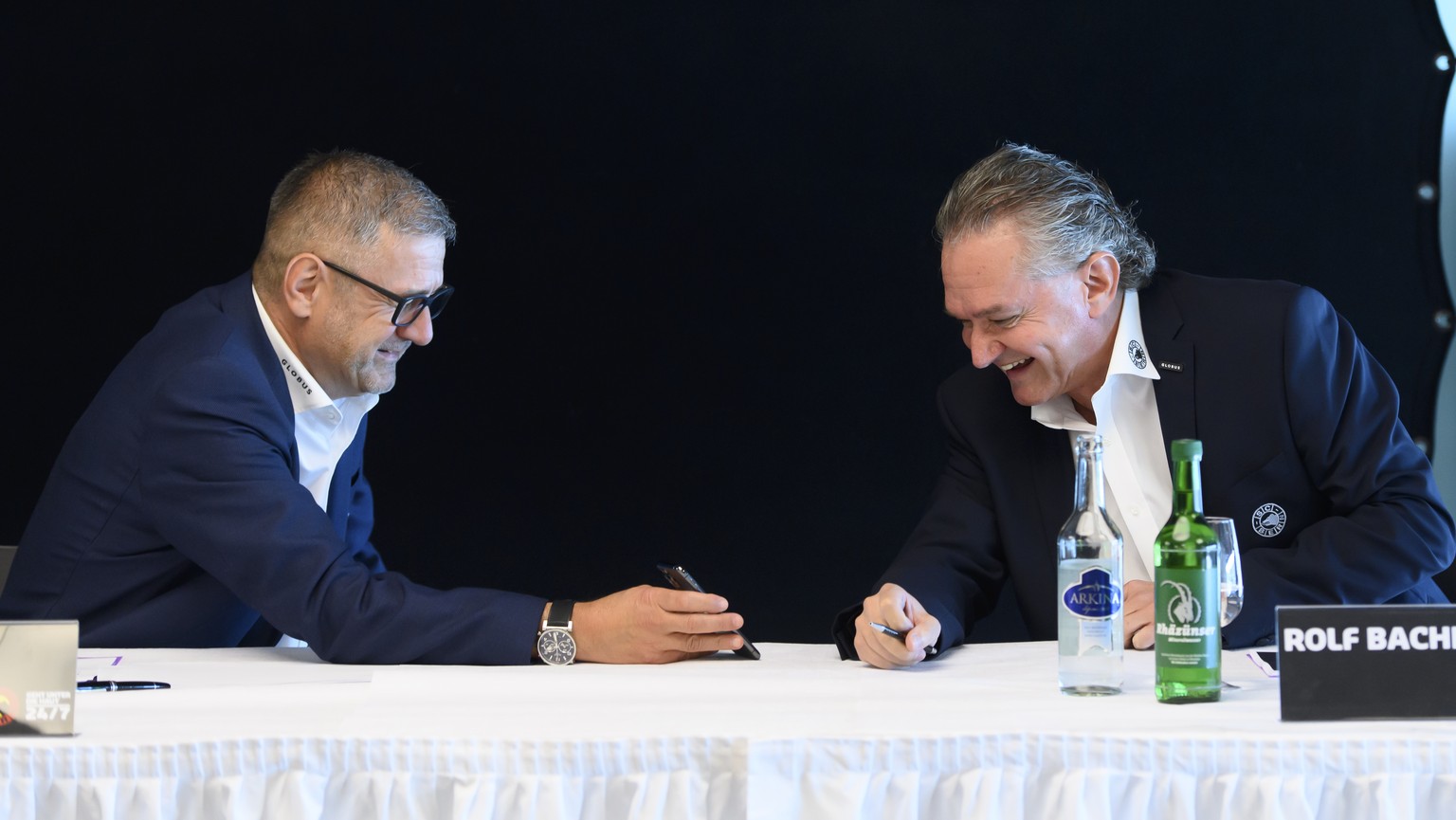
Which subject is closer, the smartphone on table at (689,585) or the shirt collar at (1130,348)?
the smartphone on table at (689,585)

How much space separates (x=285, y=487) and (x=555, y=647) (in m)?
0.46

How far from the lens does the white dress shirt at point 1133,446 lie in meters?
2.13

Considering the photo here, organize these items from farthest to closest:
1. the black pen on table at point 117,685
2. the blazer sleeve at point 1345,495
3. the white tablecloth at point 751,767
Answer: the blazer sleeve at point 1345,495, the black pen on table at point 117,685, the white tablecloth at point 751,767

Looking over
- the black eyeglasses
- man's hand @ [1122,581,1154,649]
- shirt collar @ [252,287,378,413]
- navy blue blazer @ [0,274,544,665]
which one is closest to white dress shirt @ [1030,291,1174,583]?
man's hand @ [1122,581,1154,649]

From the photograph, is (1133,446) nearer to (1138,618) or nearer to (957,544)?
(957,544)

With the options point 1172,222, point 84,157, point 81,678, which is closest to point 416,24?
point 84,157

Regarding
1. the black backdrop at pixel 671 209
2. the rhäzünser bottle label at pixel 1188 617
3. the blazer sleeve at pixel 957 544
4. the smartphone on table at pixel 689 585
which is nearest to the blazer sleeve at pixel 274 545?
the smartphone on table at pixel 689 585

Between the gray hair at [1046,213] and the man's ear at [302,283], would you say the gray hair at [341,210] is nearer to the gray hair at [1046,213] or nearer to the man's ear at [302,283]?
the man's ear at [302,283]

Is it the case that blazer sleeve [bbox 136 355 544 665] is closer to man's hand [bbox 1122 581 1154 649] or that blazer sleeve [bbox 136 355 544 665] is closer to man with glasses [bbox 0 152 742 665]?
man with glasses [bbox 0 152 742 665]

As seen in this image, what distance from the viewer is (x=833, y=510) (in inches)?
132

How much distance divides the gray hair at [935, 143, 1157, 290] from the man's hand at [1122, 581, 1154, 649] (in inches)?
21.5

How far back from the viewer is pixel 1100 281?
2.15 meters

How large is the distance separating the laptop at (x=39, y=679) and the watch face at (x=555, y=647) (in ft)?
2.10

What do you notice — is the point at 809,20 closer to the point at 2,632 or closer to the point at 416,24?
the point at 416,24
